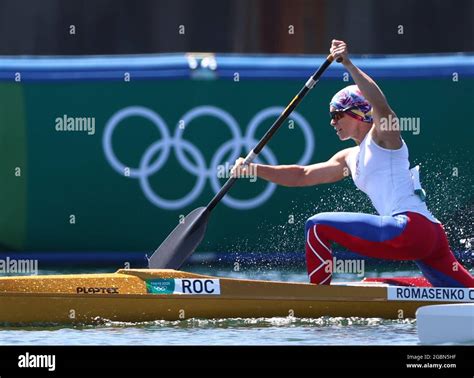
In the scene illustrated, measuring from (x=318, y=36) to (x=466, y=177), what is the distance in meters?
2.86

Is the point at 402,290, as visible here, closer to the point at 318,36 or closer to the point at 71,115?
the point at 71,115

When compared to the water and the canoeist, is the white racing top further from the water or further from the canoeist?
the water

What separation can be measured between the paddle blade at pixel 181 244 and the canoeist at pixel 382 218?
49.0 inches

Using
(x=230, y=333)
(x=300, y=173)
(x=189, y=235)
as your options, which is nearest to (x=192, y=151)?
(x=189, y=235)

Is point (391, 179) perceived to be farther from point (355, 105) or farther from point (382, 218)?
point (355, 105)

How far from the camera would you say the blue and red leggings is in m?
11.8

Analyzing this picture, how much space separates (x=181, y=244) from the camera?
12891 millimetres

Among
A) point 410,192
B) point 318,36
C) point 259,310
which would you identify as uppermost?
point 318,36

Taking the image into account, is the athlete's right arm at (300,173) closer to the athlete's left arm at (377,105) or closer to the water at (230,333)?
the athlete's left arm at (377,105)

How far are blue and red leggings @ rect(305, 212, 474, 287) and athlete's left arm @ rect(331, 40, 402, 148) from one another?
489 mm

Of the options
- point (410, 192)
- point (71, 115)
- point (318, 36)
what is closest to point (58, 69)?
point (71, 115)

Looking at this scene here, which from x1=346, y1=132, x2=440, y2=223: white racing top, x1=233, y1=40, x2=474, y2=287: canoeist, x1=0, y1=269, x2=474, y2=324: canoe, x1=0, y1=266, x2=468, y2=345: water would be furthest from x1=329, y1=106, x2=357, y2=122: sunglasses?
x1=0, y1=266, x2=468, y2=345: water

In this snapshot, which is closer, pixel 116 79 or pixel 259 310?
pixel 259 310
